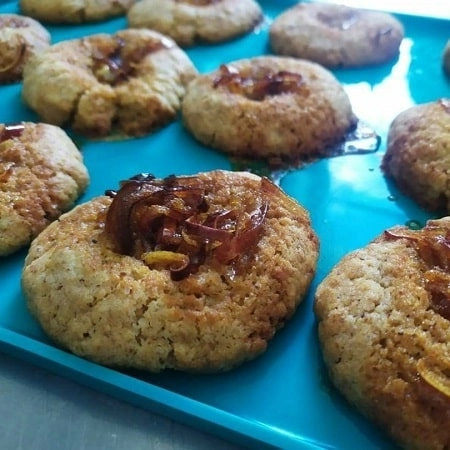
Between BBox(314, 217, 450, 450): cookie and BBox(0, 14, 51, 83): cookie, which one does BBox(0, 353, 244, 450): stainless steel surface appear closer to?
BBox(314, 217, 450, 450): cookie

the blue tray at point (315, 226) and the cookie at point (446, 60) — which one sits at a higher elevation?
the cookie at point (446, 60)

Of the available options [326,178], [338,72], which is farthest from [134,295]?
[338,72]

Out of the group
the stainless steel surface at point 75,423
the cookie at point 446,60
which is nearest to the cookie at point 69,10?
the cookie at point 446,60

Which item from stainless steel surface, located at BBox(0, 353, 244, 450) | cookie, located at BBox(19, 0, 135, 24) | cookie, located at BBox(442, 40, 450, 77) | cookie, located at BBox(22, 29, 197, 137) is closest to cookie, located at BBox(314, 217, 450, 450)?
stainless steel surface, located at BBox(0, 353, 244, 450)

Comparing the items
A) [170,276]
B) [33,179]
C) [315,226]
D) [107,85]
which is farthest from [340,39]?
[170,276]

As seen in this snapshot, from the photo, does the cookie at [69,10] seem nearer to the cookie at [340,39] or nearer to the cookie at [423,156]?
the cookie at [340,39]

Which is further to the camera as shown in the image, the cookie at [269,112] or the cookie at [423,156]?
the cookie at [269,112]
